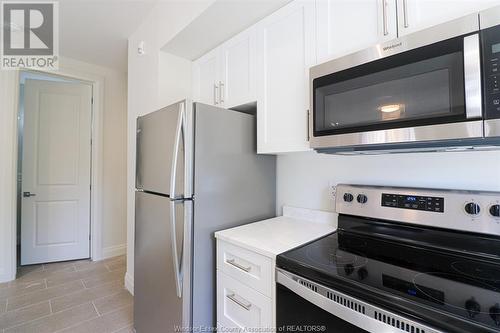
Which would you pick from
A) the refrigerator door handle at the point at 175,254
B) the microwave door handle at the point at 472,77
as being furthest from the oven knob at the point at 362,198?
the refrigerator door handle at the point at 175,254

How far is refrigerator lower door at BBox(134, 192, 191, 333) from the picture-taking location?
1.33m

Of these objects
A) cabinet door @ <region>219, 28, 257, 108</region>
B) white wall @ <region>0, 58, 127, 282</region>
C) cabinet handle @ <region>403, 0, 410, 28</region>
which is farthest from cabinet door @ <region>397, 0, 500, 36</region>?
white wall @ <region>0, 58, 127, 282</region>

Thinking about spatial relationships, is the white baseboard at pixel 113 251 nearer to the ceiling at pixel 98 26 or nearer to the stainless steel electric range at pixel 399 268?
the ceiling at pixel 98 26

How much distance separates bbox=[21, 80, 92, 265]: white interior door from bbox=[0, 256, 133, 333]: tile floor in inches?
11.5

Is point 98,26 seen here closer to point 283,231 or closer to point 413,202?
point 283,231

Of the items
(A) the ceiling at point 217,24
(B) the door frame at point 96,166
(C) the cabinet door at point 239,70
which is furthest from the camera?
(B) the door frame at point 96,166

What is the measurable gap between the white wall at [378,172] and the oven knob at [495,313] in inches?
24.3

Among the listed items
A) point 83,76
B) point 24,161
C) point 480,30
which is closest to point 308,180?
point 480,30

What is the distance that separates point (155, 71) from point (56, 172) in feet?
6.93

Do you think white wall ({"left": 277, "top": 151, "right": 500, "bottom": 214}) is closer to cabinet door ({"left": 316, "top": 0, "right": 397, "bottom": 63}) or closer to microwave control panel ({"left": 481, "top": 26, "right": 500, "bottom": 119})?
microwave control panel ({"left": 481, "top": 26, "right": 500, "bottom": 119})

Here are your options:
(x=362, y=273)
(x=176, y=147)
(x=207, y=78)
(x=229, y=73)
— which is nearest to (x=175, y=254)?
(x=176, y=147)

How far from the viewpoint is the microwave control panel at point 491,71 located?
0.77 meters

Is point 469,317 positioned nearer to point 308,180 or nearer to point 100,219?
point 308,180

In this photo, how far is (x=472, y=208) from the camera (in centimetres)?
98
